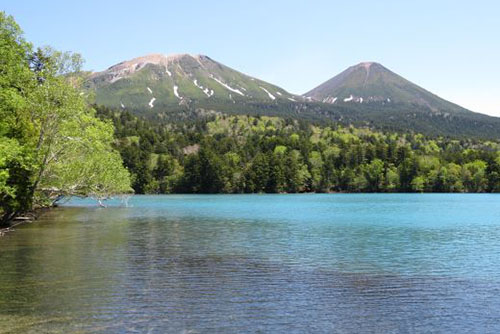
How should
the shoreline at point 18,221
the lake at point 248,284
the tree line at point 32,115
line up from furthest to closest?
the shoreline at point 18,221 → the tree line at point 32,115 → the lake at point 248,284

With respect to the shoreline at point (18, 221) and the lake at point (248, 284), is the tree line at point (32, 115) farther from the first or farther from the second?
the lake at point (248, 284)

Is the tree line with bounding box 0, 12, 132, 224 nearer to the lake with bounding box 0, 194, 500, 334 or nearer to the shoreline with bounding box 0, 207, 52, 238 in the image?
the shoreline with bounding box 0, 207, 52, 238

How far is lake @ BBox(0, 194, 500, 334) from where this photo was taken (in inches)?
631

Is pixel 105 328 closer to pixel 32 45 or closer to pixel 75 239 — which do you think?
pixel 75 239

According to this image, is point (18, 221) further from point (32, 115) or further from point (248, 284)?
point (248, 284)

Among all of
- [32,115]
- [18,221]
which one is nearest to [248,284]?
[32,115]

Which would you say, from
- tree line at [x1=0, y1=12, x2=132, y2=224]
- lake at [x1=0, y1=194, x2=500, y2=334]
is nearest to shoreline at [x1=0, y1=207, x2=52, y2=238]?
tree line at [x1=0, y1=12, x2=132, y2=224]

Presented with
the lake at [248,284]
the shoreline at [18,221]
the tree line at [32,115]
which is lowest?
the lake at [248,284]

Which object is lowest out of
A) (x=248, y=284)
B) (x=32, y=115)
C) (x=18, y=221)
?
(x=248, y=284)

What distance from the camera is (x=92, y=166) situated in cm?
6147

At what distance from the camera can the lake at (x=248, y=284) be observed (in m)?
16.0

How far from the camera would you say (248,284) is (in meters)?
21.9

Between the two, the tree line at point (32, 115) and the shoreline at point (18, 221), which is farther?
the shoreline at point (18, 221)

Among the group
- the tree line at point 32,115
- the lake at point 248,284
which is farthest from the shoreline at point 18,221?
the lake at point 248,284
